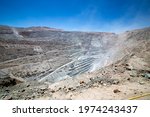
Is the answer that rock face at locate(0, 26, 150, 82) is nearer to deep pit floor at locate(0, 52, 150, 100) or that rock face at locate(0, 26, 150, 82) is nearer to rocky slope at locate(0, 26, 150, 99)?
rocky slope at locate(0, 26, 150, 99)

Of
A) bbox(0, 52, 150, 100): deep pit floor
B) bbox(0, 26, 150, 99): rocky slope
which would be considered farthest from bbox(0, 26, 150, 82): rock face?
bbox(0, 52, 150, 100): deep pit floor

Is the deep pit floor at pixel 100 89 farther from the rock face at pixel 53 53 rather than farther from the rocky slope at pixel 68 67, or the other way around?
the rock face at pixel 53 53

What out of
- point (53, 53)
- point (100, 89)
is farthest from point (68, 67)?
point (100, 89)

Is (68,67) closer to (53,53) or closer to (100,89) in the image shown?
(53,53)

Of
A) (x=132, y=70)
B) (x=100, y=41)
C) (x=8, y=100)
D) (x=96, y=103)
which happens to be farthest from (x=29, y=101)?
(x=100, y=41)

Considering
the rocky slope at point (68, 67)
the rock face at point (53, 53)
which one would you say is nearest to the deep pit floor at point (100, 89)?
the rocky slope at point (68, 67)

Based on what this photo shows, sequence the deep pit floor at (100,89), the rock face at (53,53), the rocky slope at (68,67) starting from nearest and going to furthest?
the deep pit floor at (100,89) < the rocky slope at (68,67) < the rock face at (53,53)

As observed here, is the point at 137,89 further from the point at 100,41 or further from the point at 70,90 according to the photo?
the point at 100,41

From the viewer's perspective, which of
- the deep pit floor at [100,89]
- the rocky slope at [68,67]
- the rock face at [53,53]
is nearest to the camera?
the deep pit floor at [100,89]
